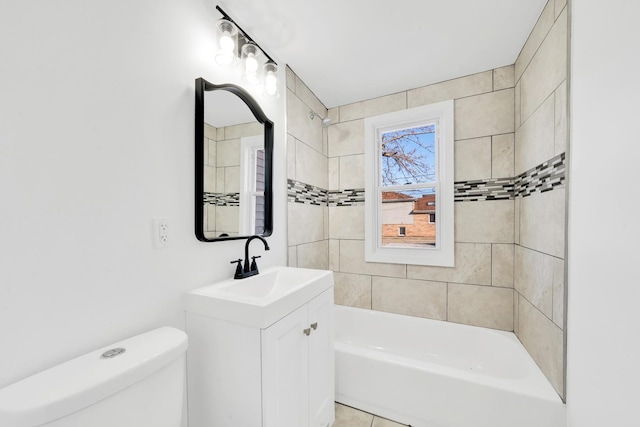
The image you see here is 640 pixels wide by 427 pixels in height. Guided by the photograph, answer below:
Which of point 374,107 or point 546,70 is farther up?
point 374,107

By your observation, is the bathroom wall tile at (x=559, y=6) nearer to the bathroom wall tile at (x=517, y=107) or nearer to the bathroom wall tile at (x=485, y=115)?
the bathroom wall tile at (x=517, y=107)

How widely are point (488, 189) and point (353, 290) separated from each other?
58.9 inches

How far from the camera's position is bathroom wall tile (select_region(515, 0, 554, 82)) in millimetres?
1374

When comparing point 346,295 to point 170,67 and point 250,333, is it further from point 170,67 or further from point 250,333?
point 170,67

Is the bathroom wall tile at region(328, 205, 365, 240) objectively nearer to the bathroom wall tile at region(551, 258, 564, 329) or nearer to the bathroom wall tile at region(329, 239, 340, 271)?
the bathroom wall tile at region(329, 239, 340, 271)

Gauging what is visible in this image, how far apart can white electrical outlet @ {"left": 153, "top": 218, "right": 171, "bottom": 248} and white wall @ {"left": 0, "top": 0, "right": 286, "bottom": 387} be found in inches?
1.0

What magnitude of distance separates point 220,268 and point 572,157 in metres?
1.80

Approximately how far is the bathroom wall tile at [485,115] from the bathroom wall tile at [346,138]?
0.85m

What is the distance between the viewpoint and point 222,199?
1330mm

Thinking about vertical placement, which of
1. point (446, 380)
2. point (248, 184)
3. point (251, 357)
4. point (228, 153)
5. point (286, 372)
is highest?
point (228, 153)

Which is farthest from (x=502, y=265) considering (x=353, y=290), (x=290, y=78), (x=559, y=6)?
(x=290, y=78)

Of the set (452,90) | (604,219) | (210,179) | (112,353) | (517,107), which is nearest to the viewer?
(112,353)

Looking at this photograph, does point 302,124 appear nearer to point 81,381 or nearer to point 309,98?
point 309,98

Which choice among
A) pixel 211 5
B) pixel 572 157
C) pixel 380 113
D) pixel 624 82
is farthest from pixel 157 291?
pixel 380 113
